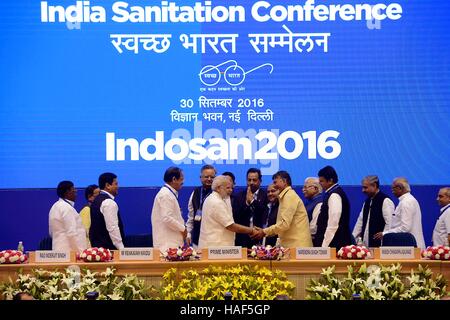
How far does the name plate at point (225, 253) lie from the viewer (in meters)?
6.25

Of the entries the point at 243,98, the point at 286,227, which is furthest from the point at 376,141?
the point at 286,227

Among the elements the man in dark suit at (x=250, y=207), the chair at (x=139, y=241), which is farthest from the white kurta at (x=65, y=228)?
the man in dark suit at (x=250, y=207)

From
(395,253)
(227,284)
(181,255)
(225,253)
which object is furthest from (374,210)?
(227,284)

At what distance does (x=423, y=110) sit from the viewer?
9.48 meters

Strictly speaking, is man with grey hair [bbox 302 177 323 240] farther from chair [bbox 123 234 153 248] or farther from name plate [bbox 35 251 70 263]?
name plate [bbox 35 251 70 263]

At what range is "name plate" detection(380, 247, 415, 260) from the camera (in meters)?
6.26

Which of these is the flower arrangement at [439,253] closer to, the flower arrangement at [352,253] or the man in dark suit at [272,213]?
the flower arrangement at [352,253]

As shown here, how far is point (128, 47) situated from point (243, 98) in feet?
4.33

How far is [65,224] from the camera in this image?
288 inches

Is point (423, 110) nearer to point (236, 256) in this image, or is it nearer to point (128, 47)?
point (128, 47)

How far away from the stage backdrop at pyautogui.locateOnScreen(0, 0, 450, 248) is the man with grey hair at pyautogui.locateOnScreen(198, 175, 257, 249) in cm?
232

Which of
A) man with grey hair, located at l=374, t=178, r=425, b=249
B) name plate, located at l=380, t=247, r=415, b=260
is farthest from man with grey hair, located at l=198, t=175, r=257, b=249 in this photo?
man with grey hair, located at l=374, t=178, r=425, b=249

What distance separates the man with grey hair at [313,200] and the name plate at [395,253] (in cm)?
155

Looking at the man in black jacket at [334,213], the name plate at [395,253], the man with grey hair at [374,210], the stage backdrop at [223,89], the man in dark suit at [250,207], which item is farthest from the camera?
the stage backdrop at [223,89]
